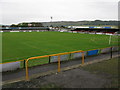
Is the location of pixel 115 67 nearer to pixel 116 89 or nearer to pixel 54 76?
pixel 116 89

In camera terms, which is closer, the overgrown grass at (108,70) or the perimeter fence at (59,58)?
A: the overgrown grass at (108,70)

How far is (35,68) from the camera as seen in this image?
1131 centimetres

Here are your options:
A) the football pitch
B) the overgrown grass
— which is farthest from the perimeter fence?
the football pitch

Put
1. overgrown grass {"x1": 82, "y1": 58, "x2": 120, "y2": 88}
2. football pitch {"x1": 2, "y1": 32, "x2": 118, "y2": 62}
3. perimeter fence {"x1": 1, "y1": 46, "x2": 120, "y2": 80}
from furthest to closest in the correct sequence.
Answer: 1. football pitch {"x1": 2, "y1": 32, "x2": 118, "y2": 62}
2. perimeter fence {"x1": 1, "y1": 46, "x2": 120, "y2": 80}
3. overgrown grass {"x1": 82, "y1": 58, "x2": 120, "y2": 88}

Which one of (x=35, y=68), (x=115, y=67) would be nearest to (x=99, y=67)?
(x=115, y=67)

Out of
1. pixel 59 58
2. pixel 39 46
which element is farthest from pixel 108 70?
pixel 39 46

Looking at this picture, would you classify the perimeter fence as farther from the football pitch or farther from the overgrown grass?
the football pitch

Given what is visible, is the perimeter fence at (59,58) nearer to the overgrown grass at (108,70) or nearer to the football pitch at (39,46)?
the overgrown grass at (108,70)

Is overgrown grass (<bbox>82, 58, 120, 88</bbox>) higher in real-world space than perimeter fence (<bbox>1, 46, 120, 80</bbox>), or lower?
lower

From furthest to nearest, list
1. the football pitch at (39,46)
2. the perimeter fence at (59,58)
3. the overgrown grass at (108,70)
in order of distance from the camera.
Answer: the football pitch at (39,46), the perimeter fence at (59,58), the overgrown grass at (108,70)

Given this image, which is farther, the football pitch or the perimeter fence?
the football pitch

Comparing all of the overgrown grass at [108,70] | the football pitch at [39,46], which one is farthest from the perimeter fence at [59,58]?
the football pitch at [39,46]

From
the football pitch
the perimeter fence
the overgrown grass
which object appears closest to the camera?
the overgrown grass

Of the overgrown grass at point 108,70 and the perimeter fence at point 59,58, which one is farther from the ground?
the perimeter fence at point 59,58
